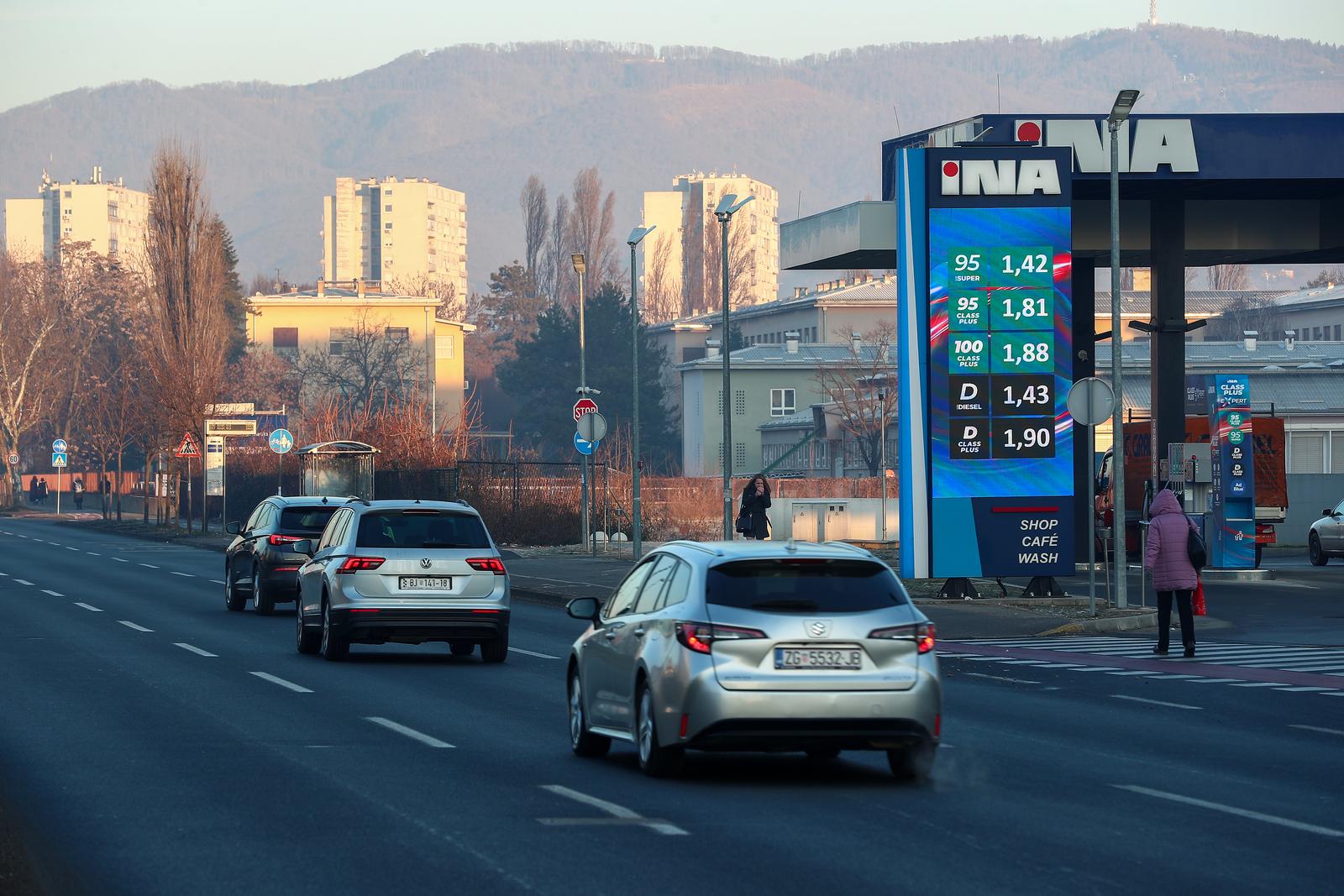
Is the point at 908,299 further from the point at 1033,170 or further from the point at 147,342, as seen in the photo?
the point at 147,342

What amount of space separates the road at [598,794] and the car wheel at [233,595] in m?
9.74

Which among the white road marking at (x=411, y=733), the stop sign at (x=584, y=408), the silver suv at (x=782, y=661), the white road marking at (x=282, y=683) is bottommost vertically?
the white road marking at (x=411, y=733)

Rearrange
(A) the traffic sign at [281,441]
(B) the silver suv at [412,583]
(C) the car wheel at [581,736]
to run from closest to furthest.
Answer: (C) the car wheel at [581,736], (B) the silver suv at [412,583], (A) the traffic sign at [281,441]

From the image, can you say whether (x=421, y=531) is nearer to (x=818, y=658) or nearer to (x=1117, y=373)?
(x=818, y=658)

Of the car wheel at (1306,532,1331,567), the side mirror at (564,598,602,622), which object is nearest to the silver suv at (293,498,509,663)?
the side mirror at (564,598,602,622)

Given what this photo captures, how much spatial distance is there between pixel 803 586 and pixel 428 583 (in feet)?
32.5

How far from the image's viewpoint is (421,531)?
22.3 meters

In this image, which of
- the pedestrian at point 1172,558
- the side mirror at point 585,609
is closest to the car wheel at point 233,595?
the pedestrian at point 1172,558

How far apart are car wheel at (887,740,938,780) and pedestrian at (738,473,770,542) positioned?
89.1ft

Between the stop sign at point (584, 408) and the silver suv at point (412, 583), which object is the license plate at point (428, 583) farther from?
the stop sign at point (584, 408)

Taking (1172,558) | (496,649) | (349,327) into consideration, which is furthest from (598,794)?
(349,327)

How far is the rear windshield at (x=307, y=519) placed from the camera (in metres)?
30.0

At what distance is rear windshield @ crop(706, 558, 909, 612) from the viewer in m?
12.4

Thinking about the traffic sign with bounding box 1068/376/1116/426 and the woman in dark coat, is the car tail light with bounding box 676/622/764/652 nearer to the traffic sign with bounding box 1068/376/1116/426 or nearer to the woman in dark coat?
the traffic sign with bounding box 1068/376/1116/426
